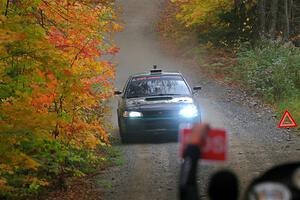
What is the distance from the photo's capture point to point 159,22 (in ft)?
136

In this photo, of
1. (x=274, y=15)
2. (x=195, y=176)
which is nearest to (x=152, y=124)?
(x=195, y=176)

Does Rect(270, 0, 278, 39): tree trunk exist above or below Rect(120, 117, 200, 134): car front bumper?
above

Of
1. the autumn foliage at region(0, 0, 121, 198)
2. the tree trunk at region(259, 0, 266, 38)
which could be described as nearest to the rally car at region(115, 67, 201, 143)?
the autumn foliage at region(0, 0, 121, 198)

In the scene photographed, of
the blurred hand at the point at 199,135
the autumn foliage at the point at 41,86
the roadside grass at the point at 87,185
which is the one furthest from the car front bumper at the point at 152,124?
the blurred hand at the point at 199,135

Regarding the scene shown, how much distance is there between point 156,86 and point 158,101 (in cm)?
100

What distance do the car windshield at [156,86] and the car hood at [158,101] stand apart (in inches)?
15.6

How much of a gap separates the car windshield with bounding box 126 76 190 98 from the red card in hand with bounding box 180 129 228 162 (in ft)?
40.8

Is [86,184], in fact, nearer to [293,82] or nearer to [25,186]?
[25,186]

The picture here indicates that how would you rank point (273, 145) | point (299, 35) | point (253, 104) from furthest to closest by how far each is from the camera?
point (299, 35)
point (253, 104)
point (273, 145)

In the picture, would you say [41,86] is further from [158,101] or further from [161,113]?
[158,101]

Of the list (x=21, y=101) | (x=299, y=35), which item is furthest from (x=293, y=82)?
(x=21, y=101)

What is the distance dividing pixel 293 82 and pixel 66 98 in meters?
13.2

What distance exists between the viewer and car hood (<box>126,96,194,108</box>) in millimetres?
13930

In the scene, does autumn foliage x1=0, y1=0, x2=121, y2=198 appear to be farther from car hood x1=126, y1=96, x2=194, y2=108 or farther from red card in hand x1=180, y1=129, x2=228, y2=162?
red card in hand x1=180, y1=129, x2=228, y2=162
